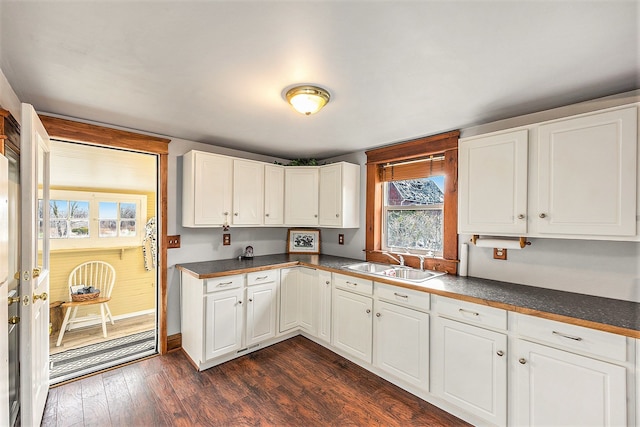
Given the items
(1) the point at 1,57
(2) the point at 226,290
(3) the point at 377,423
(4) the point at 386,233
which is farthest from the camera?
(4) the point at 386,233

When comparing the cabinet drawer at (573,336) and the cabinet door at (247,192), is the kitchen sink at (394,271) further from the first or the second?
the cabinet door at (247,192)

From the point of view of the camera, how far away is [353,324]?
2643 millimetres

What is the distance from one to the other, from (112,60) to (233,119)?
981 millimetres

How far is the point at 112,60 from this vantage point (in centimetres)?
149

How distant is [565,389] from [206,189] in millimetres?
3107

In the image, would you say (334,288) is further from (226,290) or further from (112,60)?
(112,60)

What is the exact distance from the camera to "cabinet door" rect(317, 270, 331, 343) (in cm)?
288

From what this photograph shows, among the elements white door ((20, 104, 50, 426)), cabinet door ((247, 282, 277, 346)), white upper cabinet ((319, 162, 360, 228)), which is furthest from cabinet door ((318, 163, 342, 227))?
white door ((20, 104, 50, 426))

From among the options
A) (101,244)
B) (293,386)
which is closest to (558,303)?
(293,386)

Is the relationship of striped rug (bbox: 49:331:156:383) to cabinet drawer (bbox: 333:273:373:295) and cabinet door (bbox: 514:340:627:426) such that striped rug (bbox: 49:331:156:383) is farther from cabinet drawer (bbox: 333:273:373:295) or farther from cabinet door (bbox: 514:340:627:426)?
cabinet door (bbox: 514:340:627:426)

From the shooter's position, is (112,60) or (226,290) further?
(226,290)

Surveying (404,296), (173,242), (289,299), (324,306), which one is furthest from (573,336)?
(173,242)

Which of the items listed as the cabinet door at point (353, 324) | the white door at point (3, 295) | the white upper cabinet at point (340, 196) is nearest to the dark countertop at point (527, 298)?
the cabinet door at point (353, 324)

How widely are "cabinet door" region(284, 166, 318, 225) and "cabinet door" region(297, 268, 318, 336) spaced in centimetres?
67
